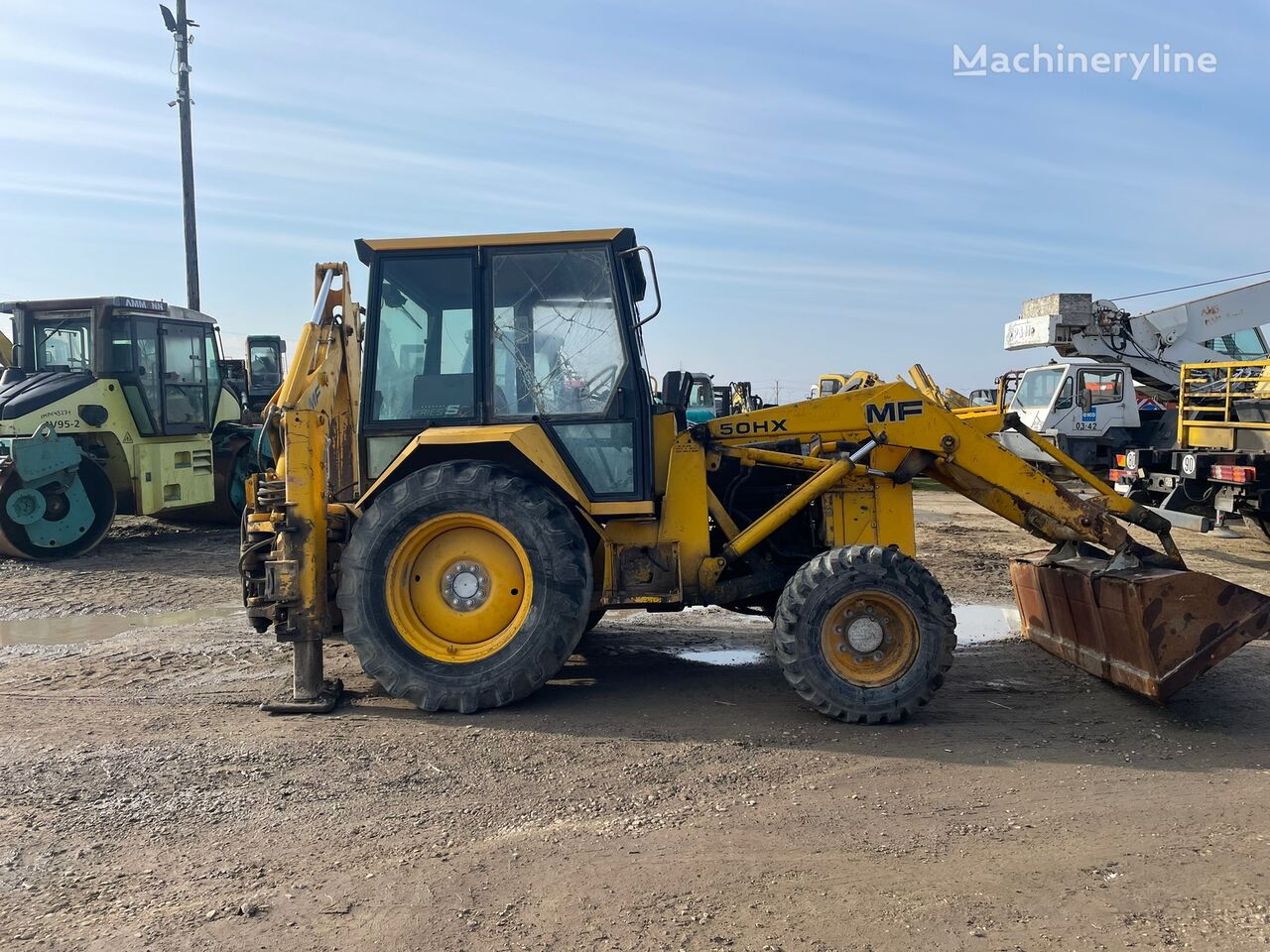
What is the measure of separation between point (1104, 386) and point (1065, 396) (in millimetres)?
621

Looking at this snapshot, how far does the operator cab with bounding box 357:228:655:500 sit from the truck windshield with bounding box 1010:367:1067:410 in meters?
12.3

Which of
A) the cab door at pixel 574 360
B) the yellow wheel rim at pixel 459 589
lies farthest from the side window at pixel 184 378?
the cab door at pixel 574 360

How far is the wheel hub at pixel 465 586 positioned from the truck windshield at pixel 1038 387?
1286cm

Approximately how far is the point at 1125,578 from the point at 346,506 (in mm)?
4272

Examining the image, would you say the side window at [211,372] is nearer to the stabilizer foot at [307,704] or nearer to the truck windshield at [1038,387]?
the stabilizer foot at [307,704]

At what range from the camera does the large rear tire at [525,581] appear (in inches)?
208

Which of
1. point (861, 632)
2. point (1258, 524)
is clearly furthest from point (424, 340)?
point (1258, 524)

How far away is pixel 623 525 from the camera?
5707 mm

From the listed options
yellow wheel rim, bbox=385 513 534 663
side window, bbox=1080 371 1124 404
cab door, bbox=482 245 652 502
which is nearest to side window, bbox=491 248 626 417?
cab door, bbox=482 245 652 502

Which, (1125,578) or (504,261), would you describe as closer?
(1125,578)

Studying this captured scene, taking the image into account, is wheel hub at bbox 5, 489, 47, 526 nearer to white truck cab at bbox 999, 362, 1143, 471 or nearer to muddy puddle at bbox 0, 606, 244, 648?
muddy puddle at bbox 0, 606, 244, 648

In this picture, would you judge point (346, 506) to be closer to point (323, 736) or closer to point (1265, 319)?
point (323, 736)

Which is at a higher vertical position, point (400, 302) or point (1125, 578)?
point (400, 302)

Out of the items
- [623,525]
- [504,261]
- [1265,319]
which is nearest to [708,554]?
[623,525]
